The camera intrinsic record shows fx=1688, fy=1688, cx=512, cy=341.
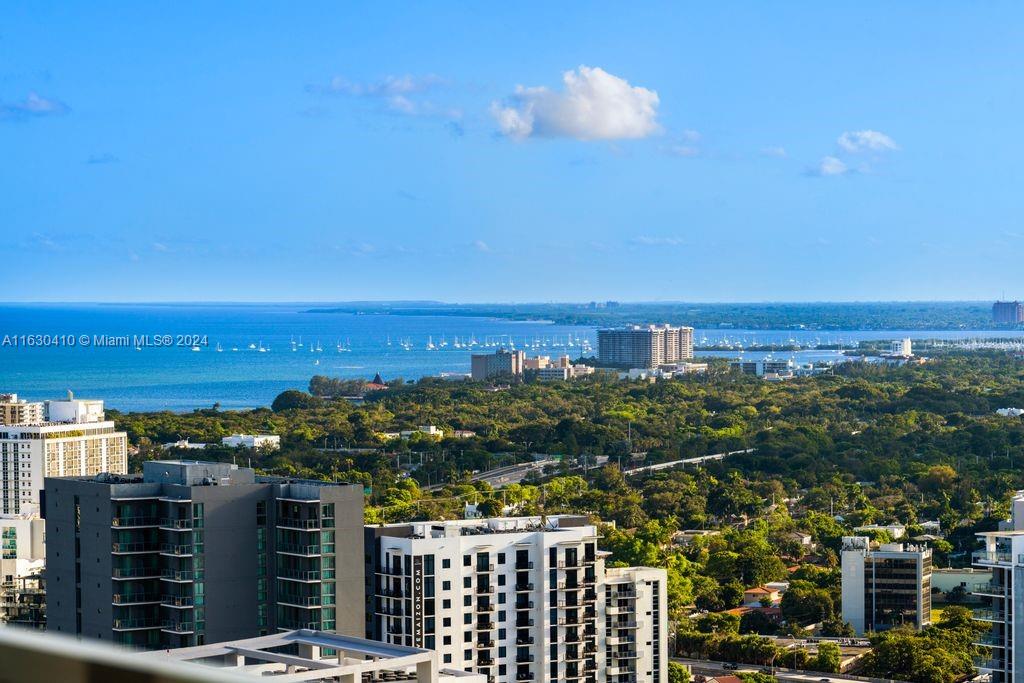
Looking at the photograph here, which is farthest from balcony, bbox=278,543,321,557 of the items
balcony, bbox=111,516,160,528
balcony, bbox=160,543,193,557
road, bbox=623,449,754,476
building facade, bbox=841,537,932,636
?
road, bbox=623,449,754,476

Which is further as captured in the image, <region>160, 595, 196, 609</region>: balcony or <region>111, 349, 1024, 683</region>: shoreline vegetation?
<region>111, 349, 1024, 683</region>: shoreline vegetation

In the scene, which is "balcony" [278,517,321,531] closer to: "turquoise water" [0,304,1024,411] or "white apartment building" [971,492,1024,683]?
"white apartment building" [971,492,1024,683]

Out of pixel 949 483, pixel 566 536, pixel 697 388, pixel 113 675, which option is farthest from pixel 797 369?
pixel 113 675

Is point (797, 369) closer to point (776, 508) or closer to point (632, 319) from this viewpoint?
point (776, 508)

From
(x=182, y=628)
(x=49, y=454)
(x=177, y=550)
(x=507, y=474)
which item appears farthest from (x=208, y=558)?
(x=507, y=474)

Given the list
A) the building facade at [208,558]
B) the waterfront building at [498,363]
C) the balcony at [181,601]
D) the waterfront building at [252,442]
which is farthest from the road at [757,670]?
the waterfront building at [498,363]

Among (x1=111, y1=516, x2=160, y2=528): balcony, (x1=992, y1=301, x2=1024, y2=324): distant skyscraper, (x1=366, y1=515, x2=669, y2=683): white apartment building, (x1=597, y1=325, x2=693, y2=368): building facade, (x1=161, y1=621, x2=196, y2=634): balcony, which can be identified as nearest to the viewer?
(x1=161, y1=621, x2=196, y2=634): balcony

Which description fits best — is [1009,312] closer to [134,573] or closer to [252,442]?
[252,442]
